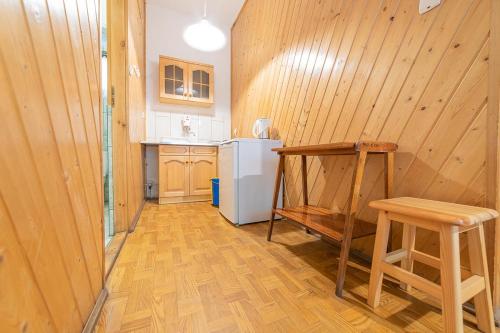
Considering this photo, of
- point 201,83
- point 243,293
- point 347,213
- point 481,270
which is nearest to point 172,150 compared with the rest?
point 201,83

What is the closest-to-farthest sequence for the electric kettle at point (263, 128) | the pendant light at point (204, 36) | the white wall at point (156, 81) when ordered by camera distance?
1. the electric kettle at point (263, 128)
2. the white wall at point (156, 81)
3. the pendant light at point (204, 36)

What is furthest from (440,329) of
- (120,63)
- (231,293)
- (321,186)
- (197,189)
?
(197,189)

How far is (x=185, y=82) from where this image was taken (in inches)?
130

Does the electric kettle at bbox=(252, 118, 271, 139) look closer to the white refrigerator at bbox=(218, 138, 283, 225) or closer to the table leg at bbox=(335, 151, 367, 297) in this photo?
the white refrigerator at bbox=(218, 138, 283, 225)

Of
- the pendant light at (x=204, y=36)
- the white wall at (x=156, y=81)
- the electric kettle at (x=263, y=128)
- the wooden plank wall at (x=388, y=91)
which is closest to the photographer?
the wooden plank wall at (x=388, y=91)

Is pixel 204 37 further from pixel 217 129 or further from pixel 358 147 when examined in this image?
pixel 358 147

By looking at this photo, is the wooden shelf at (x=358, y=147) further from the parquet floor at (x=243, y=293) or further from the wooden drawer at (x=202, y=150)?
the wooden drawer at (x=202, y=150)

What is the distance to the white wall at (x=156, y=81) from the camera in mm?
3275

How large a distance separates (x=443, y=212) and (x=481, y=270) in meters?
0.31

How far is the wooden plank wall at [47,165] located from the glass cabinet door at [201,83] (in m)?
2.51

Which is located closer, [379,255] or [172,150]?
[379,255]

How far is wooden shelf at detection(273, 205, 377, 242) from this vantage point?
1146mm

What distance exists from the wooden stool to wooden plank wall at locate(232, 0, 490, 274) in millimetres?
206

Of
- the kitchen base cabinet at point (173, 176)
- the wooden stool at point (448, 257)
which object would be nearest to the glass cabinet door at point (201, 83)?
the kitchen base cabinet at point (173, 176)
